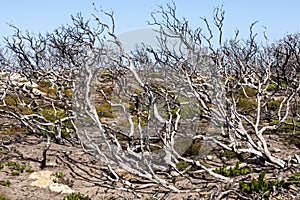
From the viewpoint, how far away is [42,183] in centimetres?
816

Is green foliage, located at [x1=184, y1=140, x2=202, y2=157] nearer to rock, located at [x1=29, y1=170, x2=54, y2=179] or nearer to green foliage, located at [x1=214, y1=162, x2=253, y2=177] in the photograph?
green foliage, located at [x1=214, y1=162, x2=253, y2=177]

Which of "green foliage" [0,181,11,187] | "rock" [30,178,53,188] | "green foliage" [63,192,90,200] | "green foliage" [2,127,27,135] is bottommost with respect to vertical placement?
"green foliage" [63,192,90,200]

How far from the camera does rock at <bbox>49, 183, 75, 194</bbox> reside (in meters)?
7.82

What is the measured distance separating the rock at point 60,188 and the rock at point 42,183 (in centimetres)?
17

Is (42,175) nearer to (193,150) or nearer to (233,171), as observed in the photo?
(193,150)

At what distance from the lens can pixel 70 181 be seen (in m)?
8.38

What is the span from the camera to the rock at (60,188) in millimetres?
7819

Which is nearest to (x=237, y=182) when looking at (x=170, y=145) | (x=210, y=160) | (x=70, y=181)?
(x=170, y=145)

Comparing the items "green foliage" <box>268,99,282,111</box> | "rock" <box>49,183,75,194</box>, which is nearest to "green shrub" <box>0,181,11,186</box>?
"rock" <box>49,183,75,194</box>

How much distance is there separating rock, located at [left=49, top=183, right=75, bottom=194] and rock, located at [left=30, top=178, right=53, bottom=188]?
168 millimetres

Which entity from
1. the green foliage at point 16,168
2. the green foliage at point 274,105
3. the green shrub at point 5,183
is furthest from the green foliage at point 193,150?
the green foliage at point 274,105

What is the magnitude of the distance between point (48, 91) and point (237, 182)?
2202 centimetres

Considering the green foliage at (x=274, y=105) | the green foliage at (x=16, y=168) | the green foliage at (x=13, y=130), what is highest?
the green foliage at (x=274, y=105)

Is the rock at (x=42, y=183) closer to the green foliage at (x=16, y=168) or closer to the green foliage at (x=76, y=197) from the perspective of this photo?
the green foliage at (x=16, y=168)
